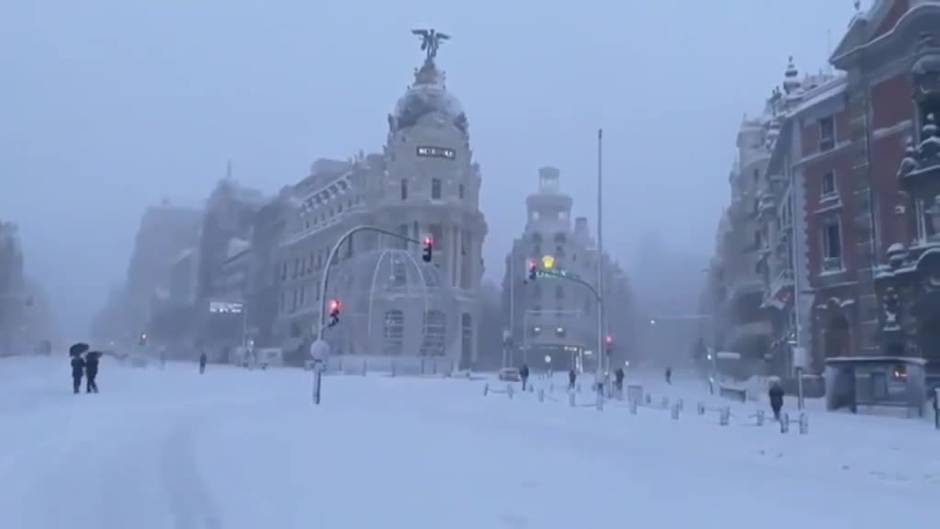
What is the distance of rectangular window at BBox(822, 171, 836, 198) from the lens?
43.0m

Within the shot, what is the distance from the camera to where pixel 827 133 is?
1738 inches

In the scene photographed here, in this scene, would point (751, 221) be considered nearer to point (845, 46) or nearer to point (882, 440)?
point (845, 46)

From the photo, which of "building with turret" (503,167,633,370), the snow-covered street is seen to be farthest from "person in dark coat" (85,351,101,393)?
"building with turret" (503,167,633,370)

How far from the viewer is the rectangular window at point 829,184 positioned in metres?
43.0

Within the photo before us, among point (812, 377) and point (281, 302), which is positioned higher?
point (281, 302)

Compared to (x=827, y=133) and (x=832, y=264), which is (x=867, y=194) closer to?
(x=832, y=264)

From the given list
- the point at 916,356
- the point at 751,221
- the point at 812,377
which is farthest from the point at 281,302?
the point at 916,356

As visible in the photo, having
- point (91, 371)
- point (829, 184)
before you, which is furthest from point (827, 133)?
point (91, 371)

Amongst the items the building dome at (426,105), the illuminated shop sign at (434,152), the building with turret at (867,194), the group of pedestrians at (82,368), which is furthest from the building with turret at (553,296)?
the group of pedestrians at (82,368)

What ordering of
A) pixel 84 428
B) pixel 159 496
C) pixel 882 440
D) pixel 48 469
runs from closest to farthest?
pixel 159 496 < pixel 48 469 < pixel 84 428 < pixel 882 440

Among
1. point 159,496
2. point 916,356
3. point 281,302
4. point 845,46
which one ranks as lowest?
point 159,496

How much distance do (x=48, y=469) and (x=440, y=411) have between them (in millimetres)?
16781

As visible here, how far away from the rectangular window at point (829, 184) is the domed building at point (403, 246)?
125 ft

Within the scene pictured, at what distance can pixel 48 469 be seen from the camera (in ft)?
44.3
